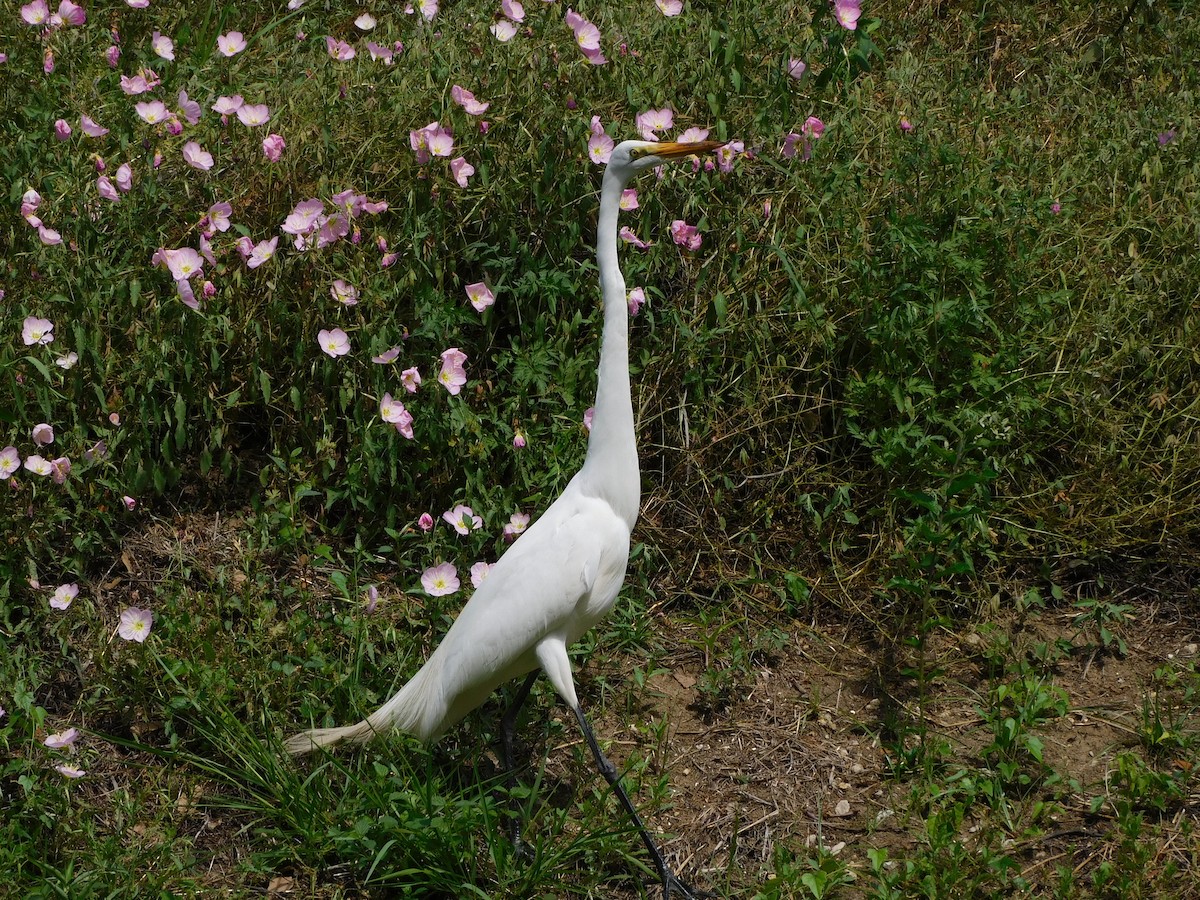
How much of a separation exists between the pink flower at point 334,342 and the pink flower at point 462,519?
55 centimetres

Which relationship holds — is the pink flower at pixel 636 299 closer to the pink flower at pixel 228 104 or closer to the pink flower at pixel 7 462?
the pink flower at pixel 228 104

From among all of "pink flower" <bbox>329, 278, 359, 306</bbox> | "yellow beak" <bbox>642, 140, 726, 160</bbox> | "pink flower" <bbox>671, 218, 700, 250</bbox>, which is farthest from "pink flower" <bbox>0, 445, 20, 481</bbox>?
"pink flower" <bbox>671, 218, 700, 250</bbox>

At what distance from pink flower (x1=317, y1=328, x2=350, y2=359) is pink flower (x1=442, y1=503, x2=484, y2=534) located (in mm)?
551

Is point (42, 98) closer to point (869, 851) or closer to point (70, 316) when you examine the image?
point (70, 316)

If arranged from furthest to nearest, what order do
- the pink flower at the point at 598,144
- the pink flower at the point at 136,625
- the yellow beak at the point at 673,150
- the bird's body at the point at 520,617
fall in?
the pink flower at the point at 598,144 → the pink flower at the point at 136,625 → the bird's body at the point at 520,617 → the yellow beak at the point at 673,150

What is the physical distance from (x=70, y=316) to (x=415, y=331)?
95 cm

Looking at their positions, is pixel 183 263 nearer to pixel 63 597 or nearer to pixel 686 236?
pixel 63 597

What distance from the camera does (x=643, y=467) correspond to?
3604 millimetres

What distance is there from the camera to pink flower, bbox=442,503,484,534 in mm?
3215

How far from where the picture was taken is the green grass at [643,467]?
9.39 feet

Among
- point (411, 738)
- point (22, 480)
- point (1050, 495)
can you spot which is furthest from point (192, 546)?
point (1050, 495)

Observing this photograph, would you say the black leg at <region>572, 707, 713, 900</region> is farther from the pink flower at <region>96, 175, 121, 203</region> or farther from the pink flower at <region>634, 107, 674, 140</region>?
the pink flower at <region>96, 175, 121, 203</region>

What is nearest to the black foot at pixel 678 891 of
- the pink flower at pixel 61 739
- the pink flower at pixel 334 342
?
the pink flower at pixel 61 739

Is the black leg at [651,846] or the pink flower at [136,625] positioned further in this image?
the pink flower at [136,625]
